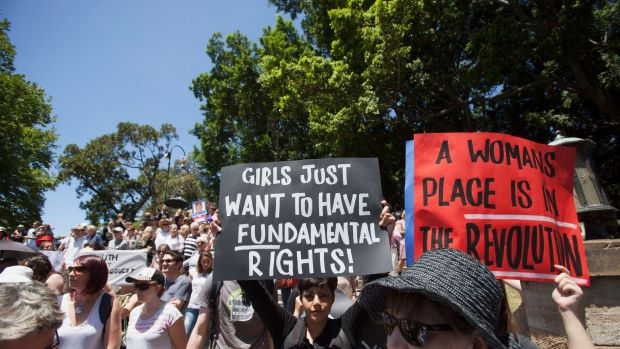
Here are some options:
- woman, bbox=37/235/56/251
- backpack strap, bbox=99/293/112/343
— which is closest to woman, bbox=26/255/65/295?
backpack strap, bbox=99/293/112/343

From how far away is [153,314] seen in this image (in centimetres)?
364

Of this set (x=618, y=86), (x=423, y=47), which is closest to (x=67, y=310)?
(x=423, y=47)

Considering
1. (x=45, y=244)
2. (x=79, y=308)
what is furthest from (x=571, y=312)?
(x=45, y=244)

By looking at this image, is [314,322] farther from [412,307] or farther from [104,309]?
Answer: [104,309]

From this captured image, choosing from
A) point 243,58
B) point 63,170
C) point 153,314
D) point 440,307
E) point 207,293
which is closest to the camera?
point 440,307

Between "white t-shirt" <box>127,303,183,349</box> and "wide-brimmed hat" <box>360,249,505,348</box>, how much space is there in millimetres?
2509

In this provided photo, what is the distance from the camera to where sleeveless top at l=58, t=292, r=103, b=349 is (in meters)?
3.09

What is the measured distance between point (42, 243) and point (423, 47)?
14854 millimetres

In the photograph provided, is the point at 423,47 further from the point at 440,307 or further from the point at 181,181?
the point at 181,181

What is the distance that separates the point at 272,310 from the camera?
123 inches

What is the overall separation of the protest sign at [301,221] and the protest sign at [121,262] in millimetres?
6900

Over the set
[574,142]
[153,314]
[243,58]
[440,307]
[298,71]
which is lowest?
[153,314]

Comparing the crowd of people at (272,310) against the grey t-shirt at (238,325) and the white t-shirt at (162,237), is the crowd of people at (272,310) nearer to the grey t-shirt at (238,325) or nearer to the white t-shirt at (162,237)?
the grey t-shirt at (238,325)

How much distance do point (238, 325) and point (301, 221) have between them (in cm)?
129
